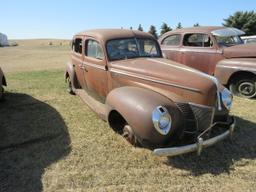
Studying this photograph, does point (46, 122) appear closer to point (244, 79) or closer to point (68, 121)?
point (68, 121)

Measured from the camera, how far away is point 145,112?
3.61m

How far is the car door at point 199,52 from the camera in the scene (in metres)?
7.88

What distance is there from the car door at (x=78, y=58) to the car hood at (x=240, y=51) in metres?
3.96

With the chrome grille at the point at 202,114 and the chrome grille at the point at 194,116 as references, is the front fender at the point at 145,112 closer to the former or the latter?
the chrome grille at the point at 194,116

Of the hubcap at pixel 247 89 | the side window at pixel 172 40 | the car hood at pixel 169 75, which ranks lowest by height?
the hubcap at pixel 247 89

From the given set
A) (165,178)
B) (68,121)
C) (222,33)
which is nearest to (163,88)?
(165,178)

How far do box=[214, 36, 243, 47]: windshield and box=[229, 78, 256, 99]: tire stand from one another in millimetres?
1266

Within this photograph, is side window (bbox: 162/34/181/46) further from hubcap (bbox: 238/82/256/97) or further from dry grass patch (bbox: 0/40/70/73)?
dry grass patch (bbox: 0/40/70/73)

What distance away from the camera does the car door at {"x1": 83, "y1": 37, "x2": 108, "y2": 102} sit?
526cm

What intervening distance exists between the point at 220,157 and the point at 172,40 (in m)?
5.65

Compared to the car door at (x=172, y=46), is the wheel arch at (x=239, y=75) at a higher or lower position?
lower

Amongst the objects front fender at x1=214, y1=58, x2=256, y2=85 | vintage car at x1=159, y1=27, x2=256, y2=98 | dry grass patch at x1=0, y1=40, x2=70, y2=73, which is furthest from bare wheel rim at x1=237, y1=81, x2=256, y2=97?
dry grass patch at x1=0, y1=40, x2=70, y2=73

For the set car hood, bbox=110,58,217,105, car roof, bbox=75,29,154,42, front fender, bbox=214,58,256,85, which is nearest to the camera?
car hood, bbox=110,58,217,105

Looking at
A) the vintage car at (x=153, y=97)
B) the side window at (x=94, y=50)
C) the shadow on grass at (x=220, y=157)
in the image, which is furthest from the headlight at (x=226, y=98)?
the side window at (x=94, y=50)
